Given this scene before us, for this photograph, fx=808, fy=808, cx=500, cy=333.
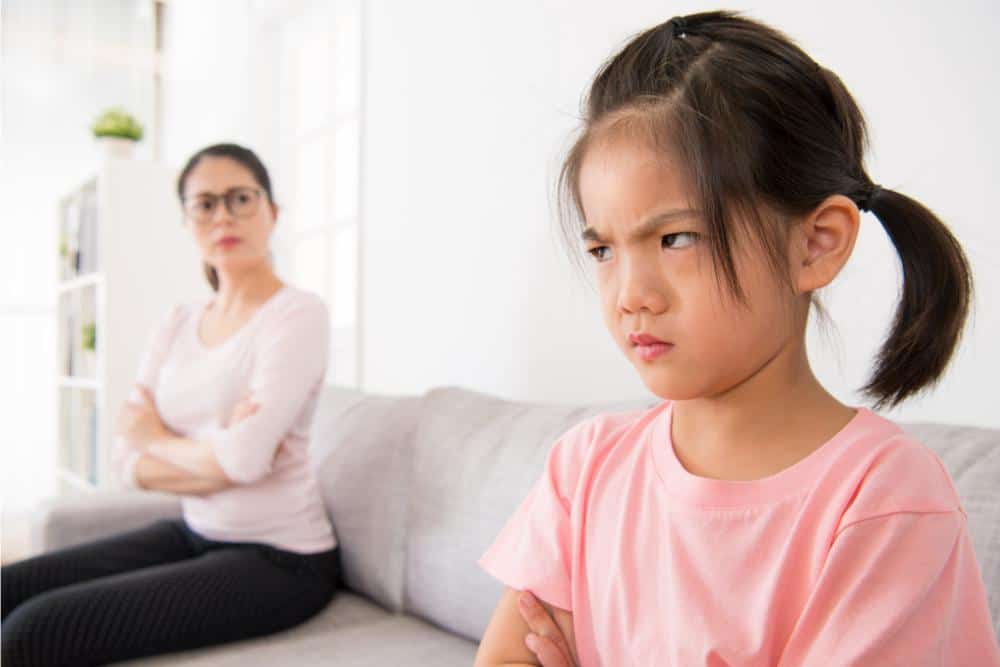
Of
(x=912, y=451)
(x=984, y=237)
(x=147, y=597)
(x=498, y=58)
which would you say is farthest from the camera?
(x=498, y=58)

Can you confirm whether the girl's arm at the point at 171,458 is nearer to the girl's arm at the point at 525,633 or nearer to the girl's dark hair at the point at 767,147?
the girl's arm at the point at 525,633

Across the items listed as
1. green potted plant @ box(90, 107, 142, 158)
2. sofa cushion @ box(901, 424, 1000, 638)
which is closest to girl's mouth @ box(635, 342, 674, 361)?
sofa cushion @ box(901, 424, 1000, 638)

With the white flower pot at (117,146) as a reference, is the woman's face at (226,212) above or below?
below

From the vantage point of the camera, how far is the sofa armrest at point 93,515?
181cm

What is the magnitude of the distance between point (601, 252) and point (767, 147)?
16 centimetres

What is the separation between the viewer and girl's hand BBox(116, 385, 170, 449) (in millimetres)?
1700

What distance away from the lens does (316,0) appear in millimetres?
3012

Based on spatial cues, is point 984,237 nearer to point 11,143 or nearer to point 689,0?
point 689,0

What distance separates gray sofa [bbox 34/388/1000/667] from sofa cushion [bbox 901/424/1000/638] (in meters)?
0.43

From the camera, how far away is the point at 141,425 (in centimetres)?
172

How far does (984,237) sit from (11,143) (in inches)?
162

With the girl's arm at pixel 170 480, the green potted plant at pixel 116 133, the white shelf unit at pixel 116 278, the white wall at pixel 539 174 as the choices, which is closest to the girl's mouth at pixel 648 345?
the white wall at pixel 539 174

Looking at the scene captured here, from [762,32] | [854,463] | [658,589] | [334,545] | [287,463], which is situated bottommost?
[334,545]

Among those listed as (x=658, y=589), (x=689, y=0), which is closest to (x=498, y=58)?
(x=689, y=0)
